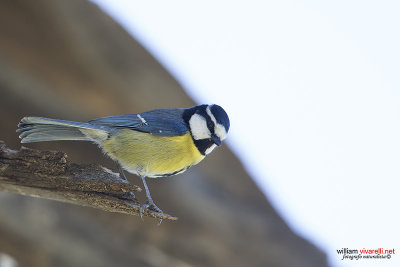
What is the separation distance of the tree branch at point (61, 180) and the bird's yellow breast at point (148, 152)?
93cm

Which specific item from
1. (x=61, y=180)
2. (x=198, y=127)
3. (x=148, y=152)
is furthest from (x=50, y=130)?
(x=198, y=127)

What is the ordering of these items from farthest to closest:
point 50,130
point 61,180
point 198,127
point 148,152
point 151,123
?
point 198,127
point 151,123
point 148,152
point 50,130
point 61,180

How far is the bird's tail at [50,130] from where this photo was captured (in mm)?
2557

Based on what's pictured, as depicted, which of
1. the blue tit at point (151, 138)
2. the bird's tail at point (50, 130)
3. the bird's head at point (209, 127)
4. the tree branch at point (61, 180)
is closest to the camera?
the tree branch at point (61, 180)

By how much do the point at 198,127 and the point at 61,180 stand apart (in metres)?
1.59

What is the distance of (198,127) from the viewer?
341 cm

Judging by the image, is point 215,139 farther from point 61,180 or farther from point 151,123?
point 61,180

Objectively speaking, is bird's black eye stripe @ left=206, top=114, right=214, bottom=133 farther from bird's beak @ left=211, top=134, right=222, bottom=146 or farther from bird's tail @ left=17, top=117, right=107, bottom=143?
bird's tail @ left=17, top=117, right=107, bottom=143

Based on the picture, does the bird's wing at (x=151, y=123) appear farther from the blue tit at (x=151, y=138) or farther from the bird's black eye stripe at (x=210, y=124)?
the bird's black eye stripe at (x=210, y=124)

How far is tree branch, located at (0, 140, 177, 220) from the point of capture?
6.17 feet

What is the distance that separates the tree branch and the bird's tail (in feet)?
1.95

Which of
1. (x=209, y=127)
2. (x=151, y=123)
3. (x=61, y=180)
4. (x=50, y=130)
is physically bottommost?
(x=61, y=180)

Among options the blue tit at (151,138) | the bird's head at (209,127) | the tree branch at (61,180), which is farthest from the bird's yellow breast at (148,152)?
the tree branch at (61,180)

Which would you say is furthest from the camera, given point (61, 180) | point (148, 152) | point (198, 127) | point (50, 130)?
point (198, 127)
